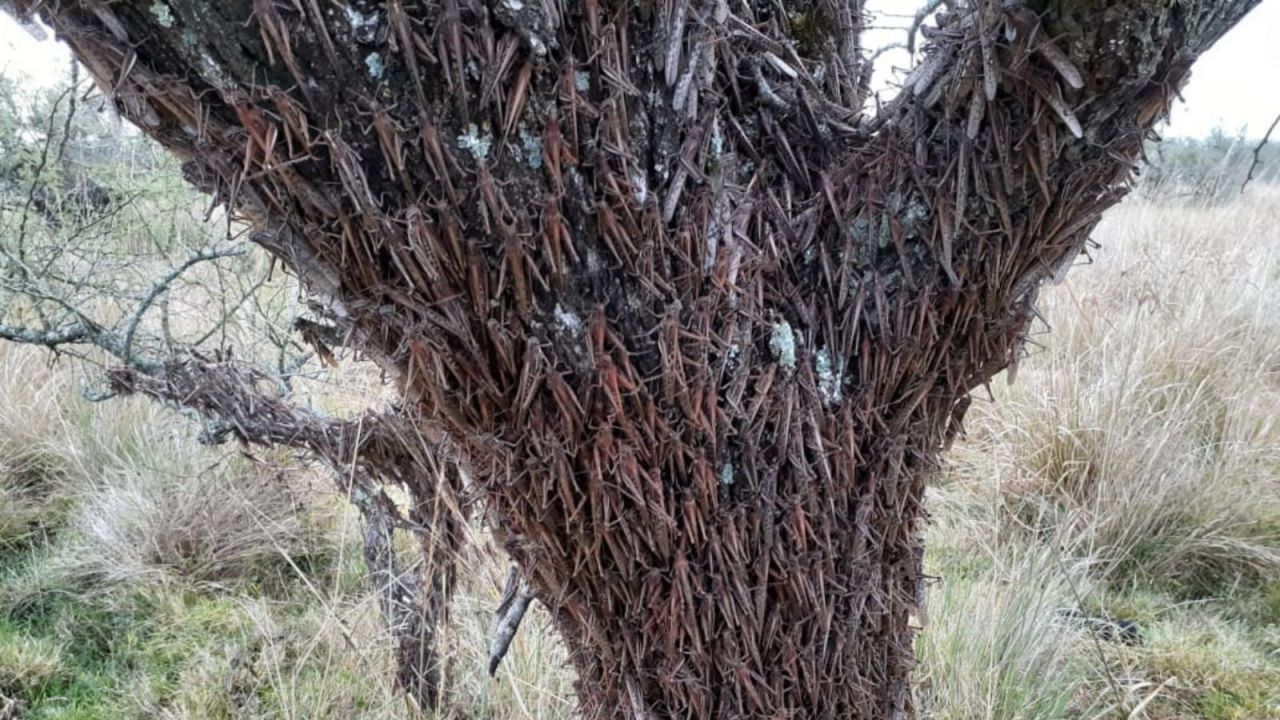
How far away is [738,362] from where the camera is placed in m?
0.86

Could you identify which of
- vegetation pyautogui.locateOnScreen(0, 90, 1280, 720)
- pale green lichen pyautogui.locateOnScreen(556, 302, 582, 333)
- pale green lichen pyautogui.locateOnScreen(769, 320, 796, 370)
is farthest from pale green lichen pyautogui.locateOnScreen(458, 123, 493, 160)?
vegetation pyautogui.locateOnScreen(0, 90, 1280, 720)

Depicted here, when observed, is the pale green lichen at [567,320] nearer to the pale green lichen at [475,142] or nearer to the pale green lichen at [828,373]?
the pale green lichen at [475,142]

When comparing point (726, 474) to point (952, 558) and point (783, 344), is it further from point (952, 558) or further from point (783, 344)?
point (952, 558)

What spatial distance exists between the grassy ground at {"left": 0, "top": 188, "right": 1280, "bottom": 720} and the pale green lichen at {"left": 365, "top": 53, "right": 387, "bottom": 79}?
3.20 ft

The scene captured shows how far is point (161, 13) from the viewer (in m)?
0.60

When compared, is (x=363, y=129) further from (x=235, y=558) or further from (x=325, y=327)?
(x=235, y=558)

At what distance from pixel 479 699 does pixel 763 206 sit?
5.10 feet

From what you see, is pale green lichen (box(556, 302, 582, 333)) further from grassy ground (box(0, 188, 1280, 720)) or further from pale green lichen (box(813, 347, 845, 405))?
grassy ground (box(0, 188, 1280, 720))

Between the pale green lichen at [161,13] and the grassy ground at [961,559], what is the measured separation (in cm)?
103

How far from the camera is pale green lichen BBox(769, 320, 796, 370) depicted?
2.86 feet

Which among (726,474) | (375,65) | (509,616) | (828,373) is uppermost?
(375,65)

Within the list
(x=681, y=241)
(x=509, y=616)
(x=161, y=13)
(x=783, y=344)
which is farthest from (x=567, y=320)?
(x=509, y=616)

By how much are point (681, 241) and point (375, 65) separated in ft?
1.07

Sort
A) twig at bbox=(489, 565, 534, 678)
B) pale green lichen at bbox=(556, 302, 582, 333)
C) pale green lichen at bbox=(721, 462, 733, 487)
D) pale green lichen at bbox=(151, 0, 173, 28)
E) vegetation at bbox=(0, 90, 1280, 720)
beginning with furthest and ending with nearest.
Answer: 1. vegetation at bbox=(0, 90, 1280, 720)
2. twig at bbox=(489, 565, 534, 678)
3. pale green lichen at bbox=(721, 462, 733, 487)
4. pale green lichen at bbox=(556, 302, 582, 333)
5. pale green lichen at bbox=(151, 0, 173, 28)
